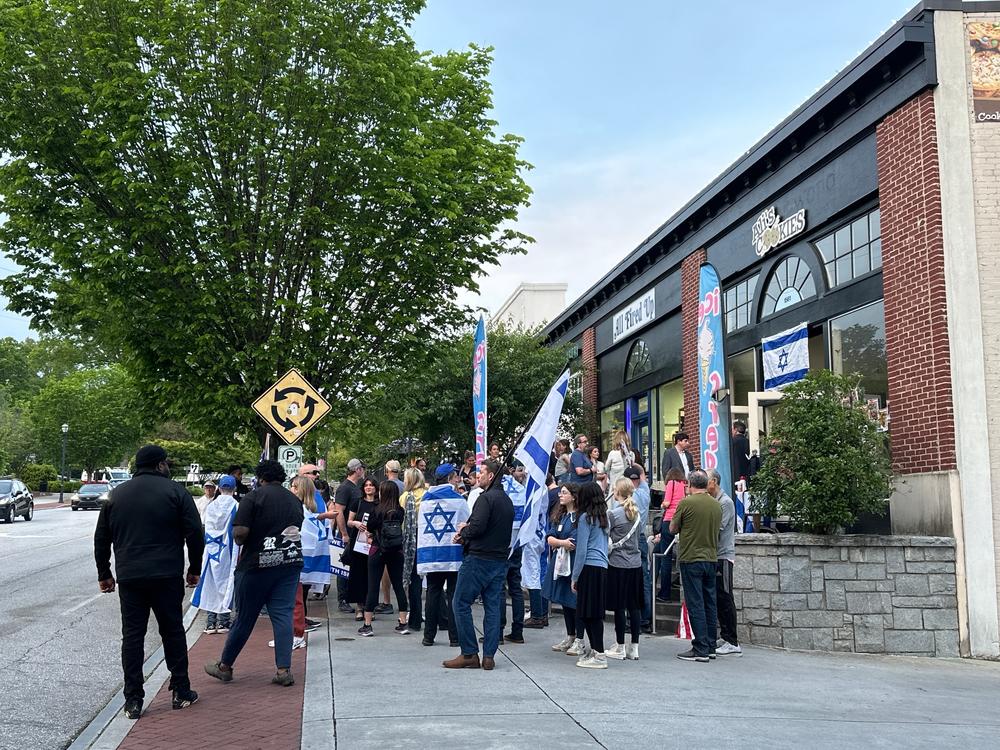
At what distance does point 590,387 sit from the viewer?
26.1 m

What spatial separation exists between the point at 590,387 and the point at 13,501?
828 inches

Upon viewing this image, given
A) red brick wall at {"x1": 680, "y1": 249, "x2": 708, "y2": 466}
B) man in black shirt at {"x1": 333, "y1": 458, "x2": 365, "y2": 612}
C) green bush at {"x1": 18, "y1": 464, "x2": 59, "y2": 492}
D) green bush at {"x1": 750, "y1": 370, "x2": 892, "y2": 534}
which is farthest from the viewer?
green bush at {"x1": 18, "y1": 464, "x2": 59, "y2": 492}

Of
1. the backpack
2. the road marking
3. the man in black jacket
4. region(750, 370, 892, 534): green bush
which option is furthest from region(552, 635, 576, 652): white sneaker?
the road marking

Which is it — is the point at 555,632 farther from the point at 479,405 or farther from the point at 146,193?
the point at 146,193

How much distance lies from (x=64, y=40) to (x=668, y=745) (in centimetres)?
1222

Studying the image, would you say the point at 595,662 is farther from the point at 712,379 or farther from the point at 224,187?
the point at 224,187

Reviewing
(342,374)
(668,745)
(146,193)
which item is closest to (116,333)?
(146,193)

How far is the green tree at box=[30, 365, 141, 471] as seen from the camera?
6531 centimetres

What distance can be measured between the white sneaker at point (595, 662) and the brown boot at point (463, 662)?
96 centimetres

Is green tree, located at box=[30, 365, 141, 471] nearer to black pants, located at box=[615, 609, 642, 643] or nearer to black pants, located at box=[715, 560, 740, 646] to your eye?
black pants, located at box=[715, 560, 740, 646]

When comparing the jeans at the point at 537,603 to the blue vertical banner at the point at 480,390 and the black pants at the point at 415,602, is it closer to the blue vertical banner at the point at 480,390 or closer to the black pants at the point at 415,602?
the black pants at the point at 415,602

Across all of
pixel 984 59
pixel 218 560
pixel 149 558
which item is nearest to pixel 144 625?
pixel 149 558

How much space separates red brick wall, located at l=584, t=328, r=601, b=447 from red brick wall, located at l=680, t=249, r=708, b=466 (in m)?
6.94

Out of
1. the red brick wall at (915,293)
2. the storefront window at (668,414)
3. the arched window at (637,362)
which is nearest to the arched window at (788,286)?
the red brick wall at (915,293)
